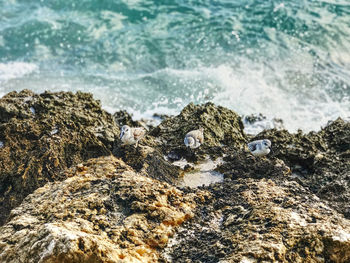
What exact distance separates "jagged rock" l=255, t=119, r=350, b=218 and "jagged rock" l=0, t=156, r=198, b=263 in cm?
196

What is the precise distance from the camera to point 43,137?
17.2ft

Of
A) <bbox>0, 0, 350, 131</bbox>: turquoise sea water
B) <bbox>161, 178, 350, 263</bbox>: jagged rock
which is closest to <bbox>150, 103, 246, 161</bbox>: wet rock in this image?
<bbox>161, 178, 350, 263</bbox>: jagged rock

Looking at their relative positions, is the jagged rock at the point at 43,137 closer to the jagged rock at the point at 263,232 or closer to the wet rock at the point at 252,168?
the wet rock at the point at 252,168

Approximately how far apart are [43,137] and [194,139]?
2.07 meters

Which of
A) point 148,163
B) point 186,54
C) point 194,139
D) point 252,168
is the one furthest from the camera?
point 186,54

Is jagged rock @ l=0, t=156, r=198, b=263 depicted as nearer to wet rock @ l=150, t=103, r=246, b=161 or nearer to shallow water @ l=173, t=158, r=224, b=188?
shallow water @ l=173, t=158, r=224, b=188

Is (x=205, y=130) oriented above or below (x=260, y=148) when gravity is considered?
below

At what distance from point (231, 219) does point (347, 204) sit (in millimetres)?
1984

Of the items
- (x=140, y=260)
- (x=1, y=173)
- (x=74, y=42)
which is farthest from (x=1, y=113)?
(x=74, y=42)

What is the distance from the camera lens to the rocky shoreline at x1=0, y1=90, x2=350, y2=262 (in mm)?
3150

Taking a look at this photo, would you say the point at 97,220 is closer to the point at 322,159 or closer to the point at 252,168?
the point at 252,168

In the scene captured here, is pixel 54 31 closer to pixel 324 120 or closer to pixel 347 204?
pixel 324 120

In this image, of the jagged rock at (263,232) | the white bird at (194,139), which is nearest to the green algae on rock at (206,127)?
the white bird at (194,139)

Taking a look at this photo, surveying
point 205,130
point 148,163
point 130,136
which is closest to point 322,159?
point 205,130
